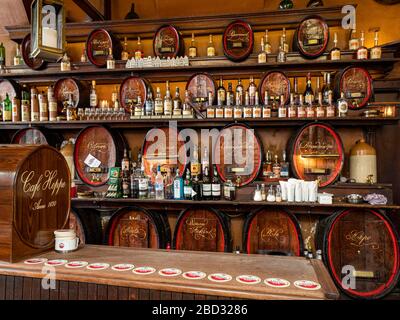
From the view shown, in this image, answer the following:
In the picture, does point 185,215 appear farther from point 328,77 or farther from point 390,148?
point 390,148

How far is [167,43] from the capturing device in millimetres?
3262

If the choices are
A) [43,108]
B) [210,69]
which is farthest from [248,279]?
[43,108]

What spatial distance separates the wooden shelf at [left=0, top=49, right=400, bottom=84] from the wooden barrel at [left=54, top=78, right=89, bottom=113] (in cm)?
10

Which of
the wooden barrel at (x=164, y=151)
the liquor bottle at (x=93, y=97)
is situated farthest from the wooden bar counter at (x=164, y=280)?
the liquor bottle at (x=93, y=97)

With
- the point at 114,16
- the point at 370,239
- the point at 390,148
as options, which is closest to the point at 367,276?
the point at 370,239

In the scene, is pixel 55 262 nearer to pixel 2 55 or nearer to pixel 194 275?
pixel 194 275

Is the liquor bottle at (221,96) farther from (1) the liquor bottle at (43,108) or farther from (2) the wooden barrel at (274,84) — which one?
(1) the liquor bottle at (43,108)

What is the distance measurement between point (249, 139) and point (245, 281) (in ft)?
Answer: 6.58

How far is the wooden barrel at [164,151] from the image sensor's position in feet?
10.6

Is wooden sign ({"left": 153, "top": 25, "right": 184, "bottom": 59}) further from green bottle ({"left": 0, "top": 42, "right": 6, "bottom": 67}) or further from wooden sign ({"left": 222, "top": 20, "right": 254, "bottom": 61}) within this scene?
green bottle ({"left": 0, "top": 42, "right": 6, "bottom": 67})

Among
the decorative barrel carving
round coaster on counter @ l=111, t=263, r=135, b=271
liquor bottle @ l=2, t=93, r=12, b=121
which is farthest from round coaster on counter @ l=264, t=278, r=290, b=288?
liquor bottle @ l=2, t=93, r=12, b=121

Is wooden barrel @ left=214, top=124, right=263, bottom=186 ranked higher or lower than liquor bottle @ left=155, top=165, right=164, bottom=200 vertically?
higher

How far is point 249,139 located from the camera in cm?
304

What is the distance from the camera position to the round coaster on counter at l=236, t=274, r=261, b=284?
1.19 meters
